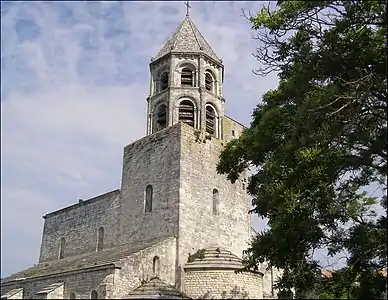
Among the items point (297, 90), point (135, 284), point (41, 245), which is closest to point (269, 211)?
point (297, 90)

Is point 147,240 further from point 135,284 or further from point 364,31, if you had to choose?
point 364,31

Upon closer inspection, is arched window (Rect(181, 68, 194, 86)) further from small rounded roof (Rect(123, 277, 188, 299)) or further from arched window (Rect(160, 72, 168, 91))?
small rounded roof (Rect(123, 277, 188, 299))

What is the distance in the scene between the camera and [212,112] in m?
26.4

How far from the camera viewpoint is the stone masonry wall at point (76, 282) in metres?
18.6

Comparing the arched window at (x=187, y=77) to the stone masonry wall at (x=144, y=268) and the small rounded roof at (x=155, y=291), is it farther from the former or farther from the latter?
the small rounded roof at (x=155, y=291)

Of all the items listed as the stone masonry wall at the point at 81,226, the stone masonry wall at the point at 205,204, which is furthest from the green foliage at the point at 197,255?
the stone masonry wall at the point at 81,226

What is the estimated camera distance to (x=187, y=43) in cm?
2731

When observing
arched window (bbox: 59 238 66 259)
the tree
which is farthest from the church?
the tree

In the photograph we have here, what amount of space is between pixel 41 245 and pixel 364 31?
2522 centimetres

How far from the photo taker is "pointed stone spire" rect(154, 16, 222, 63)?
26.8m

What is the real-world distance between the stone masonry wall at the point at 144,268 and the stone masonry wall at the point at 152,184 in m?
1.13

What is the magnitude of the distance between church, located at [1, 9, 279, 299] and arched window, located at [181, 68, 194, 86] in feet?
0.18

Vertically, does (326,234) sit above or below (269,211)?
below

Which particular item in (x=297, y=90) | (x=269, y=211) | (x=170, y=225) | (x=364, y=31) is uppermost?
(x=364, y=31)
